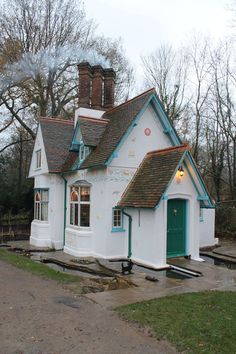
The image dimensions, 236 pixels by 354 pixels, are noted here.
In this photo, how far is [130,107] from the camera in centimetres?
1576

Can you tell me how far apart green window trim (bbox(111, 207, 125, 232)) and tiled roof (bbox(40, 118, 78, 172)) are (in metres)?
3.80

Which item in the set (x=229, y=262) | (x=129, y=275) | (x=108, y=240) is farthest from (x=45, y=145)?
(x=229, y=262)

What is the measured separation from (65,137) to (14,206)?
952cm

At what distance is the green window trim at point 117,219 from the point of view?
14220 millimetres

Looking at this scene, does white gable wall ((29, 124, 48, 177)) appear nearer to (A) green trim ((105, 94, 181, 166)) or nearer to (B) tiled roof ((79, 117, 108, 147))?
(B) tiled roof ((79, 117, 108, 147))

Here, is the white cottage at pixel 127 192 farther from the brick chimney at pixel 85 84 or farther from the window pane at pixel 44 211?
the brick chimney at pixel 85 84

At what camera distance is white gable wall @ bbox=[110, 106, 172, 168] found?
47.7 feet

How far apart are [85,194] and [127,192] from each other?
2.22 metres

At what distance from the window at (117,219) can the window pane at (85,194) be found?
5.54ft

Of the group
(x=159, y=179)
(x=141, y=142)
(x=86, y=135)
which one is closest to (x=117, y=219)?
(x=159, y=179)

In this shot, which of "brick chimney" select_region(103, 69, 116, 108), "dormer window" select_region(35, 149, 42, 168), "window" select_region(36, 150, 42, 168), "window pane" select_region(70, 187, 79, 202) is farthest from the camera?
"brick chimney" select_region(103, 69, 116, 108)

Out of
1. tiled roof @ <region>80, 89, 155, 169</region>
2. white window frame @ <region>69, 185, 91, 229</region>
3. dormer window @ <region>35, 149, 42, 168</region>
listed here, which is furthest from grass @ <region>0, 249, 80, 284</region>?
dormer window @ <region>35, 149, 42, 168</region>

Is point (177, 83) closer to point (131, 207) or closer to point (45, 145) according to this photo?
point (45, 145)

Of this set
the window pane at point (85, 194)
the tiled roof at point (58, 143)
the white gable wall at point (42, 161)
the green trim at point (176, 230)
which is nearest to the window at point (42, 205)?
the white gable wall at point (42, 161)
